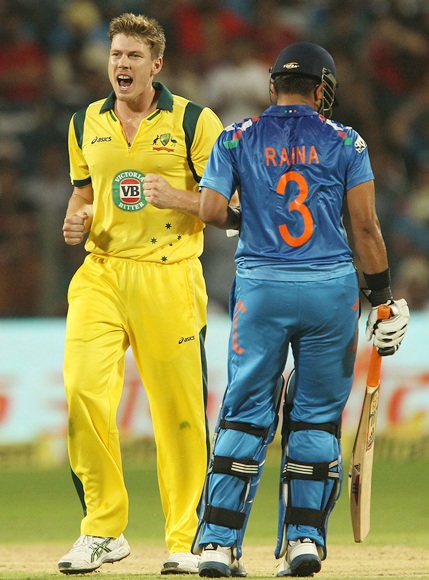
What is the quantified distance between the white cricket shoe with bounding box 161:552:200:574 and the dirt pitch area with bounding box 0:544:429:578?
0.12 metres

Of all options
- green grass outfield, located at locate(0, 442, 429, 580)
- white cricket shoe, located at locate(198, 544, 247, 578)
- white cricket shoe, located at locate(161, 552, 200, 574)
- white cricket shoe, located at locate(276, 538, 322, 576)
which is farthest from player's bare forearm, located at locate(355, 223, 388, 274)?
green grass outfield, located at locate(0, 442, 429, 580)

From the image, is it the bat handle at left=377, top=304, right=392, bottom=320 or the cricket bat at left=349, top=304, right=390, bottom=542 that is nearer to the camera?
the bat handle at left=377, top=304, right=392, bottom=320

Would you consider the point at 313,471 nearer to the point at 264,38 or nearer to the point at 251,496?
the point at 251,496

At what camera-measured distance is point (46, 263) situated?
32.1 ft

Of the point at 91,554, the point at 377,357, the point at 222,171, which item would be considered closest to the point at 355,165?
the point at 222,171

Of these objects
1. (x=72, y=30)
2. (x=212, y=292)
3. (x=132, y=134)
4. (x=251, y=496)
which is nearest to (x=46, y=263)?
(x=212, y=292)

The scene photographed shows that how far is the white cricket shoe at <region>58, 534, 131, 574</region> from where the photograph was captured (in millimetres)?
4953

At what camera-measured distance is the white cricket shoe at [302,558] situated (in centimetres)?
458

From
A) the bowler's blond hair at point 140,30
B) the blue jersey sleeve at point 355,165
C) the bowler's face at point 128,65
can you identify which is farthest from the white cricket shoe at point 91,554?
the bowler's blond hair at point 140,30

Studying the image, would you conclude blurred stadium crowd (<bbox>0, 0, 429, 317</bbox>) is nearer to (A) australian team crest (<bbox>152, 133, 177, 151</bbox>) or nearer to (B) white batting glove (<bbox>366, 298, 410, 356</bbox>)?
(A) australian team crest (<bbox>152, 133, 177, 151</bbox>)

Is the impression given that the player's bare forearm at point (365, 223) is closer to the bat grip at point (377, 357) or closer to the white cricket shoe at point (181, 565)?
the bat grip at point (377, 357)

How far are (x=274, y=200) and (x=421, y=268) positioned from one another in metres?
6.18

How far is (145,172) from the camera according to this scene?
17.5 ft

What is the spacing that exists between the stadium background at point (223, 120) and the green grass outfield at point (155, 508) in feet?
1.11
